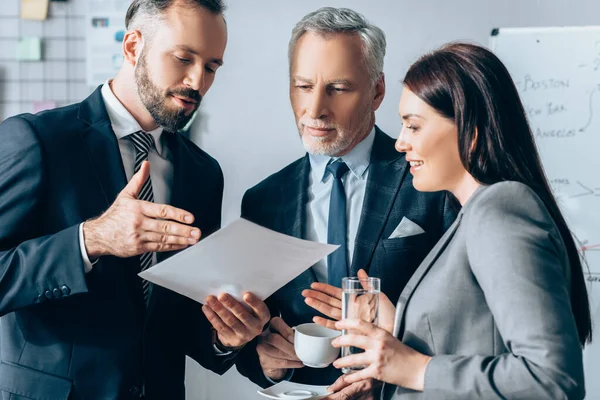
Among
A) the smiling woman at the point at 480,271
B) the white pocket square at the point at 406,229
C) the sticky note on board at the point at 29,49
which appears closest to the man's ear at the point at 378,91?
the white pocket square at the point at 406,229

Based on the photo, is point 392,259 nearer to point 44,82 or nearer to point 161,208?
point 161,208

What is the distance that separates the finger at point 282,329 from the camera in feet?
5.10

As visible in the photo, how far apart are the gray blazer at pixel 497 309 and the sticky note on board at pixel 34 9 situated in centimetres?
204

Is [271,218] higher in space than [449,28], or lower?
lower

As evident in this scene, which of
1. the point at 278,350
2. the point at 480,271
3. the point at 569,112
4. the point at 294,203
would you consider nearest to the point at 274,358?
the point at 278,350

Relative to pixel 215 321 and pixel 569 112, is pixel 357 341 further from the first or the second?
pixel 569 112

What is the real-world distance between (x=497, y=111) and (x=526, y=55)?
1.50 m

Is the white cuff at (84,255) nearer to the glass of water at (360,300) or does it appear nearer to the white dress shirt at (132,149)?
the white dress shirt at (132,149)

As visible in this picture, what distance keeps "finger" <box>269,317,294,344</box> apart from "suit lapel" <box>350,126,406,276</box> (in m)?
0.25

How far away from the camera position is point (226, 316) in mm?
1422

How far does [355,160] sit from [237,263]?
0.63 m

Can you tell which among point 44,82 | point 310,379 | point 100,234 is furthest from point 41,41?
point 310,379

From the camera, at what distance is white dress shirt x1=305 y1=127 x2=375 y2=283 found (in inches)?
70.2

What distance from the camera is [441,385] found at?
1.05 meters
